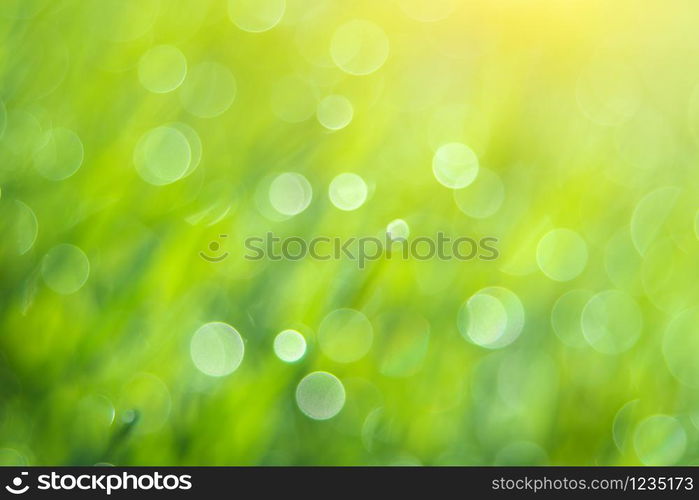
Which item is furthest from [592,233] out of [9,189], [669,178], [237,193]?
[9,189]

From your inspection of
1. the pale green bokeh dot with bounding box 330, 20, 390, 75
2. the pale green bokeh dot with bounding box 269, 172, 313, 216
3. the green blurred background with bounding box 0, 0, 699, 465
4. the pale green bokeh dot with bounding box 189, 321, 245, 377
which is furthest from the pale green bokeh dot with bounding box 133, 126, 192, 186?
the pale green bokeh dot with bounding box 330, 20, 390, 75

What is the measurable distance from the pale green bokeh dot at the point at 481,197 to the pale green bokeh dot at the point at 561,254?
0.35ft

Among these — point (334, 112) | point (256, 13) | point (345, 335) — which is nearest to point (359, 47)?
point (256, 13)

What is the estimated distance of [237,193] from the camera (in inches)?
40.6

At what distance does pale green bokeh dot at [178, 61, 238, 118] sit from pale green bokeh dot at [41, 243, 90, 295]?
412mm

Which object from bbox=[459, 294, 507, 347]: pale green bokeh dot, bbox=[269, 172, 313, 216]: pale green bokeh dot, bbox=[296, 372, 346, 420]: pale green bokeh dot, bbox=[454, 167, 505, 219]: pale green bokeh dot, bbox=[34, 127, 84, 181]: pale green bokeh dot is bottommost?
bbox=[296, 372, 346, 420]: pale green bokeh dot

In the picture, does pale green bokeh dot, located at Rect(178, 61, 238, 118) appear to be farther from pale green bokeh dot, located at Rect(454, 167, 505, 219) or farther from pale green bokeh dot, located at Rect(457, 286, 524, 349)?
pale green bokeh dot, located at Rect(457, 286, 524, 349)

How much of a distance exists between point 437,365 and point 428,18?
3.89 ft

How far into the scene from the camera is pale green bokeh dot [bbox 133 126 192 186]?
3.15ft

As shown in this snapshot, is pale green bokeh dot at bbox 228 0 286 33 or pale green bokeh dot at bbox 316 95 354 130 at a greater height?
pale green bokeh dot at bbox 228 0 286 33

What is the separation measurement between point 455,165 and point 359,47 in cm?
49

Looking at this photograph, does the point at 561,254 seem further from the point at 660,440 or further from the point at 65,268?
the point at 65,268

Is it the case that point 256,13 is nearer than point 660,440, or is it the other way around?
point 660,440

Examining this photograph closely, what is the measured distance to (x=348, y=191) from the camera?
3.59ft
